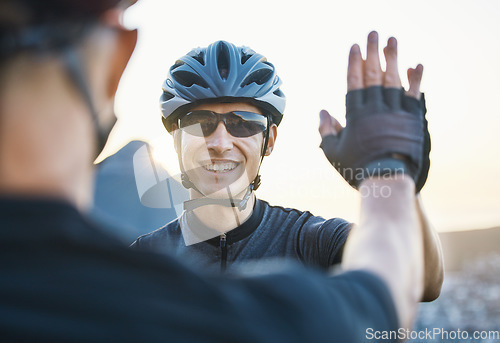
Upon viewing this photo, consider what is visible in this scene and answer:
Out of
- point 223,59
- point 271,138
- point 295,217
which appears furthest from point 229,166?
point 223,59

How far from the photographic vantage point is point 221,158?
391 centimetres

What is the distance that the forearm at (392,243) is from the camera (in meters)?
1.11

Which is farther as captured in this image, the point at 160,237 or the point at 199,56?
the point at 199,56

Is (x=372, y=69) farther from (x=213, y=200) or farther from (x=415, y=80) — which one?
(x=213, y=200)

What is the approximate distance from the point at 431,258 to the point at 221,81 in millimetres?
2626

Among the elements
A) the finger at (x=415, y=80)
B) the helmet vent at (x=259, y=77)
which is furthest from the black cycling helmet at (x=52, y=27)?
the helmet vent at (x=259, y=77)

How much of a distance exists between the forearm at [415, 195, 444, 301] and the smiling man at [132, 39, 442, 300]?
0.78 m

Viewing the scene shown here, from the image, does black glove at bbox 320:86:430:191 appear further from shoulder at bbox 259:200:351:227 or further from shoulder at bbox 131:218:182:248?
shoulder at bbox 131:218:182:248

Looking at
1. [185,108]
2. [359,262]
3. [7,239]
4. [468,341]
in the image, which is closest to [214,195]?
[185,108]

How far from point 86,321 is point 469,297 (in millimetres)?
64624

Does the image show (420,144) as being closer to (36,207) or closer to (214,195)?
(36,207)

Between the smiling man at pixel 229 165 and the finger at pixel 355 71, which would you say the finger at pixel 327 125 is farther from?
the smiling man at pixel 229 165

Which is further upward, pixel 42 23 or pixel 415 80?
pixel 415 80

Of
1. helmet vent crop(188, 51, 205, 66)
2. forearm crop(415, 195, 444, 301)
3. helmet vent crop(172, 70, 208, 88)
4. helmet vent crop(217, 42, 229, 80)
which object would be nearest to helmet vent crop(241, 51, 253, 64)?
helmet vent crop(217, 42, 229, 80)
